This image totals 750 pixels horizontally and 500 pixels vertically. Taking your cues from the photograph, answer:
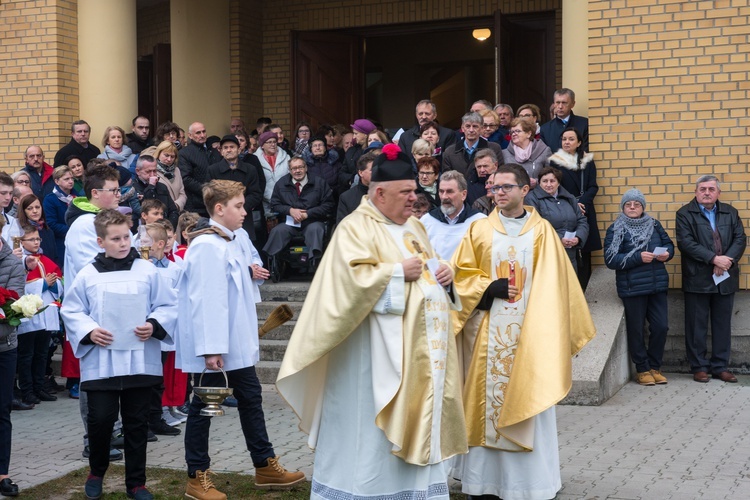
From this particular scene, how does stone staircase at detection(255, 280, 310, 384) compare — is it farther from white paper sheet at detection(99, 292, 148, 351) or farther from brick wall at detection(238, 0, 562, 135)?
brick wall at detection(238, 0, 562, 135)

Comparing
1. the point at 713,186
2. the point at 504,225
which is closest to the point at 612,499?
the point at 504,225

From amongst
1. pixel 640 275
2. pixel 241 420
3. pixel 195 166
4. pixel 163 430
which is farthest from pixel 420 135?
pixel 241 420

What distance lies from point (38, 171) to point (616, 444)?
7.58 meters

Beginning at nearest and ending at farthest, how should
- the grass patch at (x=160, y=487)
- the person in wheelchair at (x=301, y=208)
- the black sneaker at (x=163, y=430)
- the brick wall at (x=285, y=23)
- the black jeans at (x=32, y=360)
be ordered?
the grass patch at (x=160, y=487), the black sneaker at (x=163, y=430), the black jeans at (x=32, y=360), the person in wheelchair at (x=301, y=208), the brick wall at (x=285, y=23)

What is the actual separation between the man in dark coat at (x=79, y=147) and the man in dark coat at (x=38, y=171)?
0.16 meters

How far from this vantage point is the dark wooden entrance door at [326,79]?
51.6 feet

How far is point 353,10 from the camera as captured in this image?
15.9 meters

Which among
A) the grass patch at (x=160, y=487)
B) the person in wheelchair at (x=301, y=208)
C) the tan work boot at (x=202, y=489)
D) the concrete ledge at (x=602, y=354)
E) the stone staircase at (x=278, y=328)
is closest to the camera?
the tan work boot at (x=202, y=489)

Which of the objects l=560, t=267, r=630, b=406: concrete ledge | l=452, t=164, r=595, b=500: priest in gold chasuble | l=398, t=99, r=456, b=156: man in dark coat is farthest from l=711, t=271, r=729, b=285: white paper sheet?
l=452, t=164, r=595, b=500: priest in gold chasuble

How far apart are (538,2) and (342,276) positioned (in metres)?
10.7

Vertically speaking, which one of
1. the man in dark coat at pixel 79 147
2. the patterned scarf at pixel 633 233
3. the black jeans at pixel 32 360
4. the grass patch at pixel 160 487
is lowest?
the grass patch at pixel 160 487

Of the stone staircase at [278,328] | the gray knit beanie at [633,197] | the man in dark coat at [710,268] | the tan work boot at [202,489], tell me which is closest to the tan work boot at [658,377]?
the man in dark coat at [710,268]

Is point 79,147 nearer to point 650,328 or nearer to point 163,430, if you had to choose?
point 163,430

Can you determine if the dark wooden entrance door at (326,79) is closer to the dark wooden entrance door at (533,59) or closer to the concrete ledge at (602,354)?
the dark wooden entrance door at (533,59)
